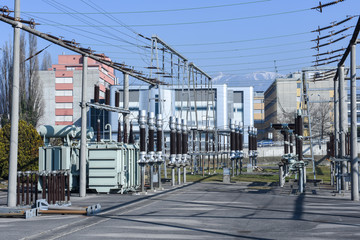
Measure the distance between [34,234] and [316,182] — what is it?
82.5ft

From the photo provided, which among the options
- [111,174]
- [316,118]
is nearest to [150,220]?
[111,174]

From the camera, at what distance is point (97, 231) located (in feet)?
46.1

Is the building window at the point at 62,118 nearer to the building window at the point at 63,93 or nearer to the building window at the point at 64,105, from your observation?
the building window at the point at 64,105

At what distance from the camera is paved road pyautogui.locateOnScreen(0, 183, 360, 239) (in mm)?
13430

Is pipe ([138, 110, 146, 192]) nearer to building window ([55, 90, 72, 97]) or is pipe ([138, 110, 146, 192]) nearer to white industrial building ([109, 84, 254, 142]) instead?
white industrial building ([109, 84, 254, 142])

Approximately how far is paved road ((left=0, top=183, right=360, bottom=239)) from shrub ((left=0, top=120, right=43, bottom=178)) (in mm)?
18262

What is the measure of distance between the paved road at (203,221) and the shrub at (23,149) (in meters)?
18.3

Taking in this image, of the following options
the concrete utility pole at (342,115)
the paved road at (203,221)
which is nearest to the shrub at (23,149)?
the paved road at (203,221)

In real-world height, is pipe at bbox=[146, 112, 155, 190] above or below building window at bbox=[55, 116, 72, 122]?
below

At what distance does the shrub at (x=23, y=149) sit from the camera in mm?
40594

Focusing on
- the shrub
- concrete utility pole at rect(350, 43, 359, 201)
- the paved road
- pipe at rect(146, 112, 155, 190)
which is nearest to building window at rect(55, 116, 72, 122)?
the shrub

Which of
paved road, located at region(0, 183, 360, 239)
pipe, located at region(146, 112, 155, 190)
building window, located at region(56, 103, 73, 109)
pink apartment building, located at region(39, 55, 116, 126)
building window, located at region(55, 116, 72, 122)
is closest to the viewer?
paved road, located at region(0, 183, 360, 239)

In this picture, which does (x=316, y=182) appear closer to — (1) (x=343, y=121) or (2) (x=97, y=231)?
(1) (x=343, y=121)

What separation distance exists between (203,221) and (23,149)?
29209 millimetres
